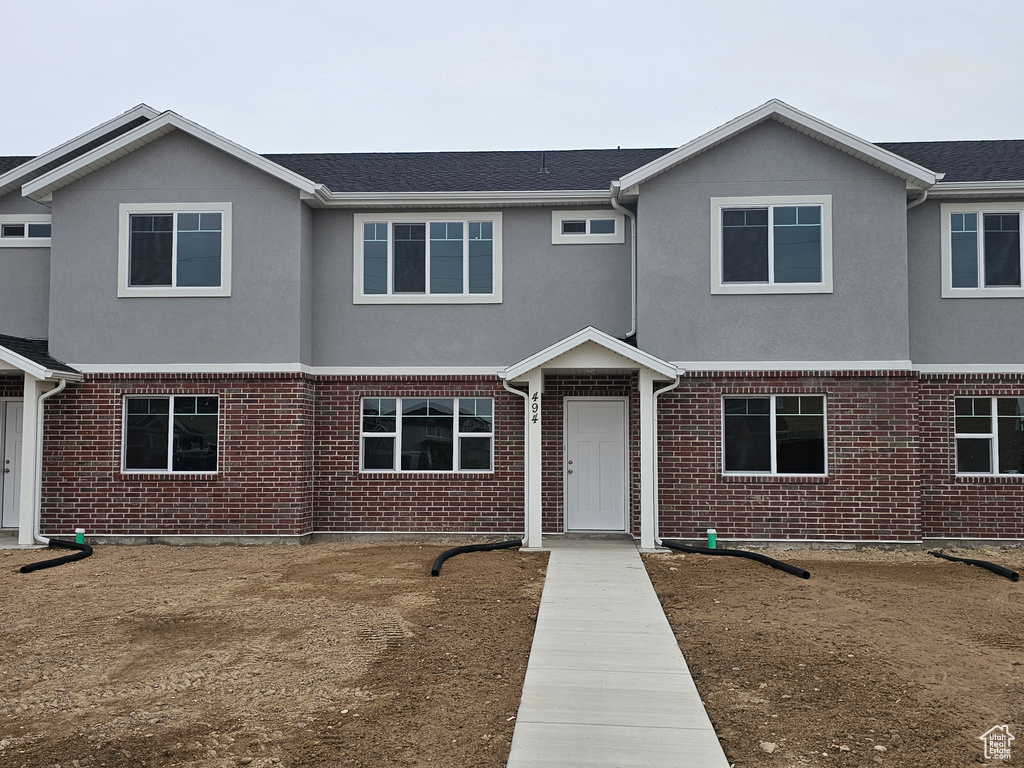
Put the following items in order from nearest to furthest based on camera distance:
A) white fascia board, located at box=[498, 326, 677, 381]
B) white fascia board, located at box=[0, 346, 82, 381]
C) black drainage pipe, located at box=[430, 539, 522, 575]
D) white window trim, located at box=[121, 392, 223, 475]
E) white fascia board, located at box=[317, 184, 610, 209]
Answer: black drainage pipe, located at box=[430, 539, 522, 575] → white fascia board, located at box=[498, 326, 677, 381] → white fascia board, located at box=[0, 346, 82, 381] → white window trim, located at box=[121, 392, 223, 475] → white fascia board, located at box=[317, 184, 610, 209]

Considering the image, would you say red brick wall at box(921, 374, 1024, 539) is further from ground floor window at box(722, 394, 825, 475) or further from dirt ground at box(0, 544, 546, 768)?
dirt ground at box(0, 544, 546, 768)

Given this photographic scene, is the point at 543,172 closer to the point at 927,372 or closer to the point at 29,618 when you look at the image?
the point at 927,372

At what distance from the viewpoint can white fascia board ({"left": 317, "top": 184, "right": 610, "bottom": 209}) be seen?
13.6m

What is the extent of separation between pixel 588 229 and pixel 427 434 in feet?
14.4

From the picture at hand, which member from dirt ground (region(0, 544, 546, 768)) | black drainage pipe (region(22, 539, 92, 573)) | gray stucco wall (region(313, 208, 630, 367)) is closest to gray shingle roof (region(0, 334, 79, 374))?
black drainage pipe (region(22, 539, 92, 573))

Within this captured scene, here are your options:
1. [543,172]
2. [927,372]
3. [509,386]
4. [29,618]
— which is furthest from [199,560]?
[927,372]

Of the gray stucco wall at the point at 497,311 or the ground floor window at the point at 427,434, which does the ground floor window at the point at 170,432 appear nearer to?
the gray stucco wall at the point at 497,311

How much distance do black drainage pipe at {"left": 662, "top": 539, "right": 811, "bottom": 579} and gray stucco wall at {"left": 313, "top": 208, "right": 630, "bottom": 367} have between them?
3.72 m

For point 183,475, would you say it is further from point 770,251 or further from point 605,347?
point 770,251

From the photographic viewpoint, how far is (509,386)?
44.1ft

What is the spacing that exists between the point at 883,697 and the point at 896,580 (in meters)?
4.85

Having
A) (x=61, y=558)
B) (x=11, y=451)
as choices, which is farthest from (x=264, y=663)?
(x=11, y=451)

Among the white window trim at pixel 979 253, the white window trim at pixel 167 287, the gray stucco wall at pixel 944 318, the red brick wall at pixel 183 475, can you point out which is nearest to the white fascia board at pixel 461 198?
the white window trim at pixel 167 287

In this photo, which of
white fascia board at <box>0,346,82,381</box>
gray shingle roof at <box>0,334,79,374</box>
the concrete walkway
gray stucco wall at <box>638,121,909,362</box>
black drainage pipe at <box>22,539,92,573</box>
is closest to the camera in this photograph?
the concrete walkway
